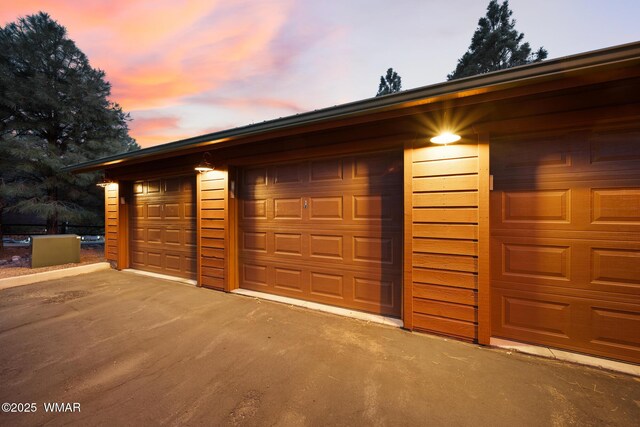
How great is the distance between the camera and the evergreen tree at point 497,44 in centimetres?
1069

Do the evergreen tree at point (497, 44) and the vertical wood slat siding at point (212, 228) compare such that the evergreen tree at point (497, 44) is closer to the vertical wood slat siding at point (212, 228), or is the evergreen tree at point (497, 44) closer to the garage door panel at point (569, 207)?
the garage door panel at point (569, 207)

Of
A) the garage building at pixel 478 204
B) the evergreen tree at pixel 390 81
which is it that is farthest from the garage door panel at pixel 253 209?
the evergreen tree at pixel 390 81

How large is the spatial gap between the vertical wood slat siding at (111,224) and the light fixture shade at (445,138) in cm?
704

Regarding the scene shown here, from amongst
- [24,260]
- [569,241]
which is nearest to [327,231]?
[569,241]

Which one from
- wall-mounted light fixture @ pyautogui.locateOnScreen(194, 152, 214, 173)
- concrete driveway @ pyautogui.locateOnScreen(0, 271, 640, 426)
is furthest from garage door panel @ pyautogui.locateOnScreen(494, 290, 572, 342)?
wall-mounted light fixture @ pyautogui.locateOnScreen(194, 152, 214, 173)

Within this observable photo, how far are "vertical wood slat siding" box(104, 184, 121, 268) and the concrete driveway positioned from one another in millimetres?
3260

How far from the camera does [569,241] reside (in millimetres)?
2246

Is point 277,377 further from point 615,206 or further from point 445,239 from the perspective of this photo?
point 615,206

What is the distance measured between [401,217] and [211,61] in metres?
6.52

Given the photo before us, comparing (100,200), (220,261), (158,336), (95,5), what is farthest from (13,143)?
(158,336)

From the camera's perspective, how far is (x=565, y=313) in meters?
2.27

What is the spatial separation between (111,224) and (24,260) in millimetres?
2557

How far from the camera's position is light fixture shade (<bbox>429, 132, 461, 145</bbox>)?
2453mm

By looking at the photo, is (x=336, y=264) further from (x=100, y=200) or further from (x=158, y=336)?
(x=100, y=200)
